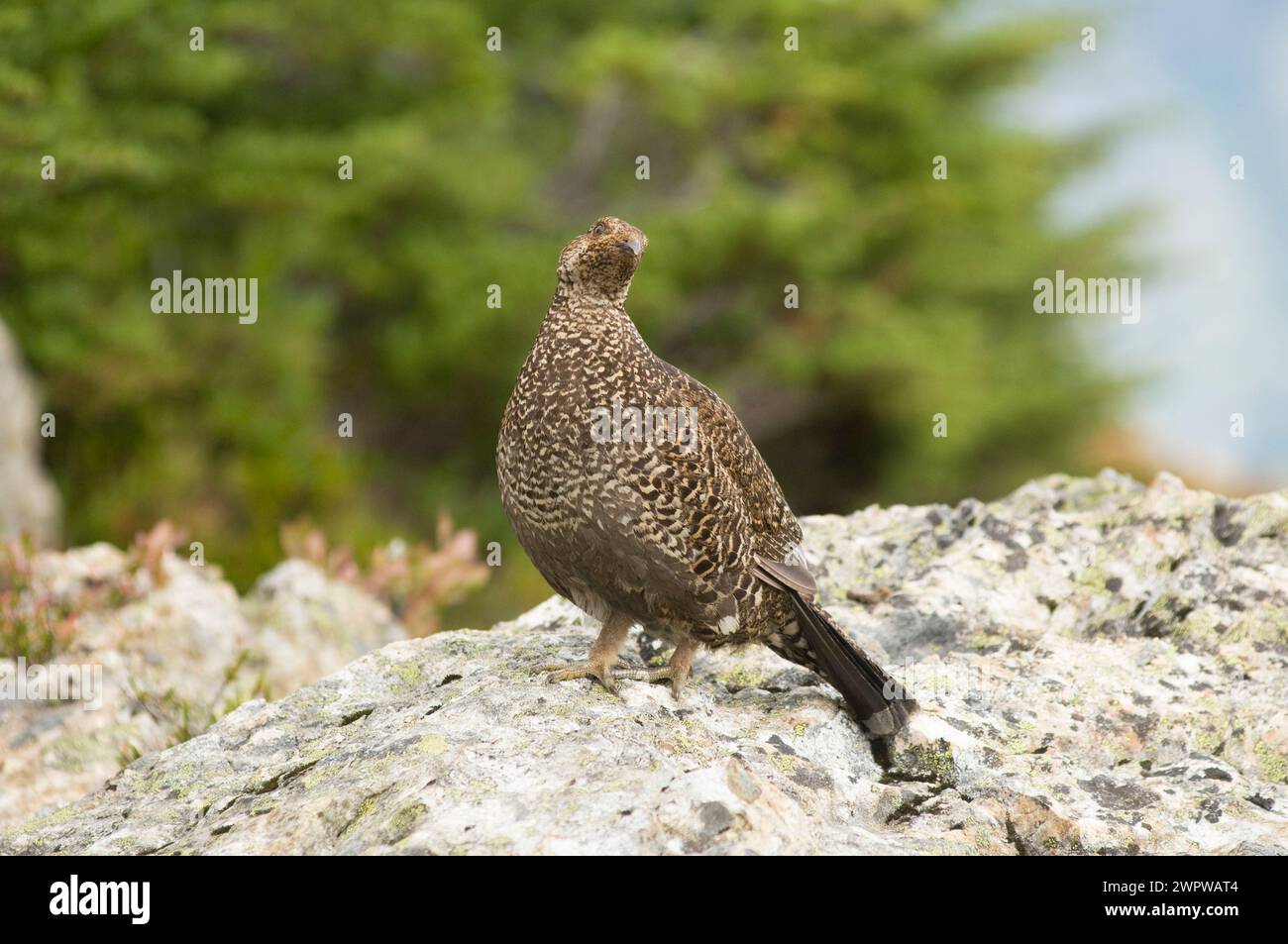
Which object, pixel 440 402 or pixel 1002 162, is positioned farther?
pixel 1002 162

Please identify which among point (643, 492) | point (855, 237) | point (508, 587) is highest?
point (855, 237)

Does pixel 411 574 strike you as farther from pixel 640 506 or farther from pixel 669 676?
pixel 640 506

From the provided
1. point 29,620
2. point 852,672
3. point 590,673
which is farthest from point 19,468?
point 852,672

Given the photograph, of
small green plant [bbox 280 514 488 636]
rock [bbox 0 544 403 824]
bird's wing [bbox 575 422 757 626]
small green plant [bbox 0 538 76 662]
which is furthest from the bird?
small green plant [bbox 280 514 488 636]

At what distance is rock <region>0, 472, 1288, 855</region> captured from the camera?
338 cm

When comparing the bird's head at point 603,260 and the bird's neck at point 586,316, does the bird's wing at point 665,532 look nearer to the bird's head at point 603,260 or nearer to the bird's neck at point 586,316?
the bird's neck at point 586,316

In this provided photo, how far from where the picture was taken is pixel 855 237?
17609mm

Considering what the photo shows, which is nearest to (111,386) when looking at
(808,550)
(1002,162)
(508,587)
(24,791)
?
(508,587)

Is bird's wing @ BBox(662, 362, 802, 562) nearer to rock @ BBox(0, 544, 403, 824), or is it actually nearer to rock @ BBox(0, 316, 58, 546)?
rock @ BBox(0, 544, 403, 824)

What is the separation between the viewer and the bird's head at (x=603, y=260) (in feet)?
14.4

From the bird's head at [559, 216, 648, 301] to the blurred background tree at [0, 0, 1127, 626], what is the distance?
223 inches
